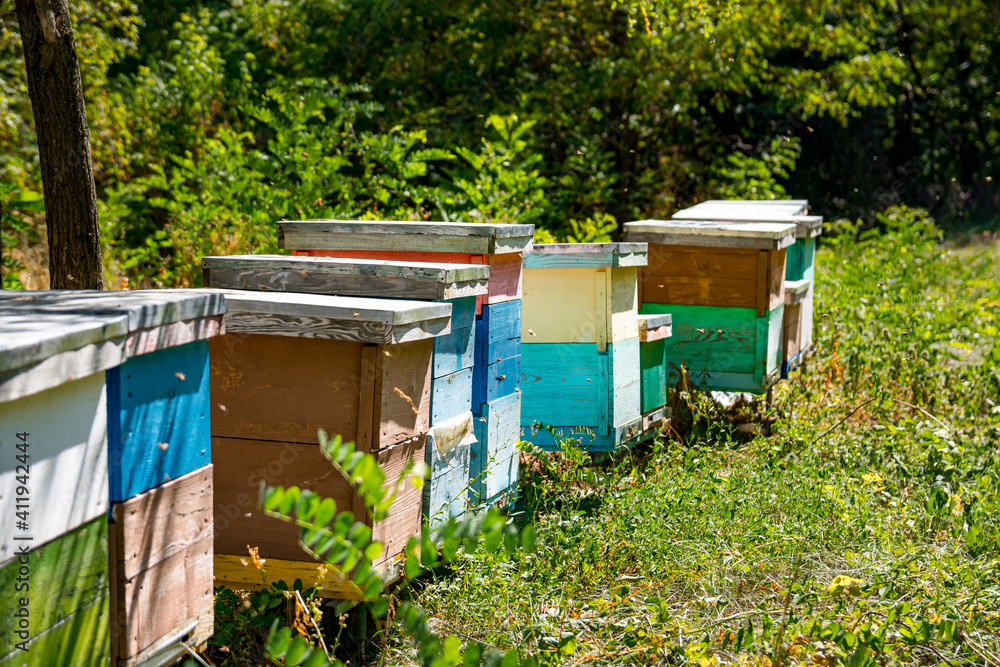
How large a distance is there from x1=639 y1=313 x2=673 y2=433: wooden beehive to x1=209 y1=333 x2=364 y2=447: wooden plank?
76.5 inches

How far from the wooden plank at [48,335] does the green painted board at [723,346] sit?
3326 mm

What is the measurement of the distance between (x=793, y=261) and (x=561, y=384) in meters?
2.20

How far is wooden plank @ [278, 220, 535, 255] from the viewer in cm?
304

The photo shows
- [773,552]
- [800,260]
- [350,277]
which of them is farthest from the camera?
[800,260]

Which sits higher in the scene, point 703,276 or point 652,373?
point 703,276

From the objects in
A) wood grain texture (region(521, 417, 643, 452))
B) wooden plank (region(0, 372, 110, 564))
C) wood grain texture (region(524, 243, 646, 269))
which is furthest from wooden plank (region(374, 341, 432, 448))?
wood grain texture (region(521, 417, 643, 452))

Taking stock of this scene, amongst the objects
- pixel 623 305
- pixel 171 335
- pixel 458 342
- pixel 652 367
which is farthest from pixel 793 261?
pixel 171 335

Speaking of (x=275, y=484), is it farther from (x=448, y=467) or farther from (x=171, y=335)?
(x=171, y=335)

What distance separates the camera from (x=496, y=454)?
3102 millimetres

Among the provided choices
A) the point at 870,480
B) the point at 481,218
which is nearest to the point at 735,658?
the point at 870,480

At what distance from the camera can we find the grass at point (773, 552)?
2486 mm

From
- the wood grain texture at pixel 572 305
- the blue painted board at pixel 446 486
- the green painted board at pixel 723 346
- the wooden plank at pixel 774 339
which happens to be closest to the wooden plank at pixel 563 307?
the wood grain texture at pixel 572 305

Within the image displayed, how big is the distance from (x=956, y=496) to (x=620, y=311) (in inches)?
59.4

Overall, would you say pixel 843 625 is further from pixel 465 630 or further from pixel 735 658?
pixel 465 630
